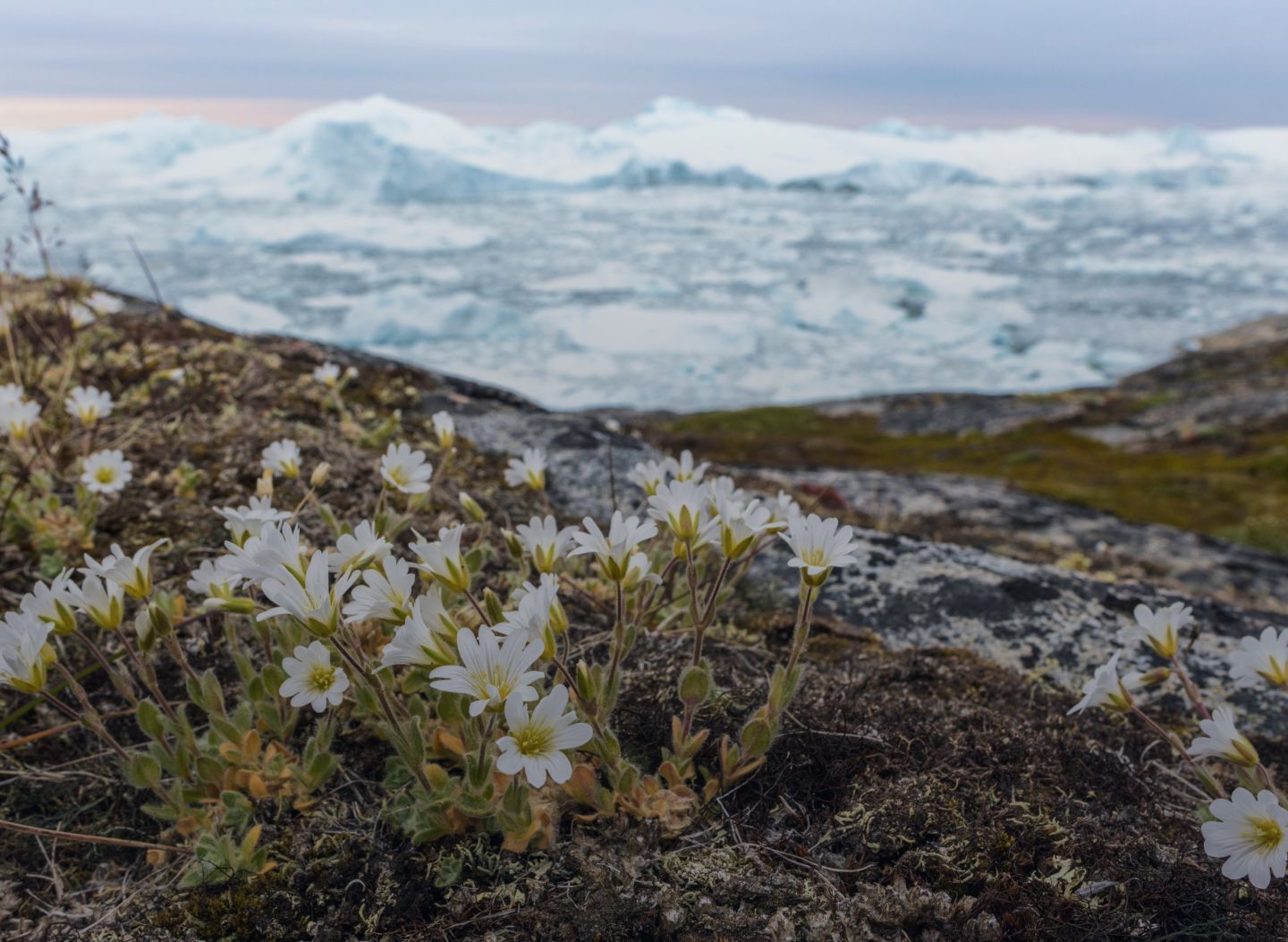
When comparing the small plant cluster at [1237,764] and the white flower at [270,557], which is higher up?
the white flower at [270,557]

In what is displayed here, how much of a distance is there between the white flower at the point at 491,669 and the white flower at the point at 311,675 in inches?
13.2

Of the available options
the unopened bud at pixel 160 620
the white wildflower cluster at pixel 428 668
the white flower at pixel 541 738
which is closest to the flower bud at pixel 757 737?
the white wildflower cluster at pixel 428 668

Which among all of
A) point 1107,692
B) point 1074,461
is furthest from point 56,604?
point 1074,461

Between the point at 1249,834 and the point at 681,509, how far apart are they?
120 centimetres

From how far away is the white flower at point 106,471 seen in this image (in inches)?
114

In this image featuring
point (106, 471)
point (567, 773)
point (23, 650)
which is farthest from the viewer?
point (106, 471)

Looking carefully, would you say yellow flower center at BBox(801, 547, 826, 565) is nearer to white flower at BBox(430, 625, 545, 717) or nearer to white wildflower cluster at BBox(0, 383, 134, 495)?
white flower at BBox(430, 625, 545, 717)

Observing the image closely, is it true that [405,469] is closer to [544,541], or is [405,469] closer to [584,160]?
[544,541]

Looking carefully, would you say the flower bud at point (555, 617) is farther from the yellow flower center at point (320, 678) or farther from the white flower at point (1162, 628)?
the white flower at point (1162, 628)

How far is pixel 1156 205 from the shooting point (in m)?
97.4

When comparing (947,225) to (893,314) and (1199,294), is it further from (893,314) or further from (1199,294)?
(893,314)

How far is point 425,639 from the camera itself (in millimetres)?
1581

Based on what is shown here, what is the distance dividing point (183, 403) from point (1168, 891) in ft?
14.4

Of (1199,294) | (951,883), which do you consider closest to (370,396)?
(951,883)
